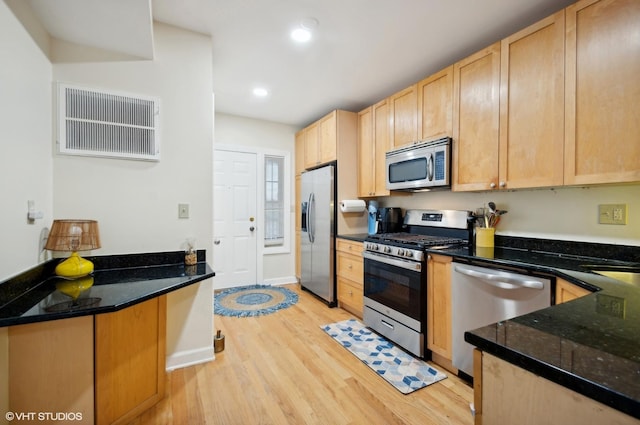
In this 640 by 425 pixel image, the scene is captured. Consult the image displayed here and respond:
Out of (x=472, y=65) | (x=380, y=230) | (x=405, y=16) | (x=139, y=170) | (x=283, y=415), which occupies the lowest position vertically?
(x=283, y=415)

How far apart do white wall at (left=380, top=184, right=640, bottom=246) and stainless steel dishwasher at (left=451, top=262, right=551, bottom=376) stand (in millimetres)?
678

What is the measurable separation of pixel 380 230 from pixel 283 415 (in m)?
2.03

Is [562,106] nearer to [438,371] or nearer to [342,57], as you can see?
[342,57]

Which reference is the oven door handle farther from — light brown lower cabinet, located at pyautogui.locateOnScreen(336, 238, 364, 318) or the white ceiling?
the white ceiling

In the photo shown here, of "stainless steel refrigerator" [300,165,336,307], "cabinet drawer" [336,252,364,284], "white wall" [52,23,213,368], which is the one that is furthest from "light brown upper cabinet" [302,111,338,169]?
"white wall" [52,23,213,368]

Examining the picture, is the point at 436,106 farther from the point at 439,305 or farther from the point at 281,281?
the point at 281,281

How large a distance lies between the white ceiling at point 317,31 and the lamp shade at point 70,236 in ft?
3.87

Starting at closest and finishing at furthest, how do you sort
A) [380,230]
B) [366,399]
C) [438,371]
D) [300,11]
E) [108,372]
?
[108,372] < [366,399] < [300,11] < [438,371] < [380,230]

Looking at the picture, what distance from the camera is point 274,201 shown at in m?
4.38

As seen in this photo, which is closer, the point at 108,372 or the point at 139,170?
the point at 108,372

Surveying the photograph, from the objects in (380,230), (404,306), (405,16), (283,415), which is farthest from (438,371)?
(405,16)

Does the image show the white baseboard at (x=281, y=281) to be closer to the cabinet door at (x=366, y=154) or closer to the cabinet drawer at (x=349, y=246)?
the cabinet drawer at (x=349, y=246)

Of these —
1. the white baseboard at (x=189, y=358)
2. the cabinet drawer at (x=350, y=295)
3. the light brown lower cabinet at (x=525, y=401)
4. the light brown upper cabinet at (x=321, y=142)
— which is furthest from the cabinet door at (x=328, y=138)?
the light brown lower cabinet at (x=525, y=401)

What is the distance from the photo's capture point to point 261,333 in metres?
2.70
